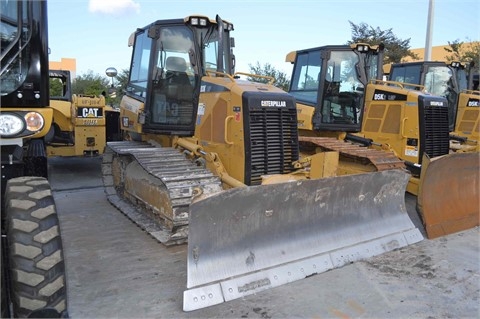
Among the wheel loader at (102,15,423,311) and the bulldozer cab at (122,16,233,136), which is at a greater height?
the bulldozer cab at (122,16,233,136)

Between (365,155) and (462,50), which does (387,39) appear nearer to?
(462,50)

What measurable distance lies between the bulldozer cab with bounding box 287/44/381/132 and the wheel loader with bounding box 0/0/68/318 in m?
6.09

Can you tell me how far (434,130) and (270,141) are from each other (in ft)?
14.4

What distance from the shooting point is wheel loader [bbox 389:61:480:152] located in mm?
10906

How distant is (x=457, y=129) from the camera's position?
12.3m

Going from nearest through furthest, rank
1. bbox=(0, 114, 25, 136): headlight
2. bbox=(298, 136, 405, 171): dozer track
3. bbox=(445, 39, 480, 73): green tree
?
bbox=(0, 114, 25, 136): headlight, bbox=(298, 136, 405, 171): dozer track, bbox=(445, 39, 480, 73): green tree

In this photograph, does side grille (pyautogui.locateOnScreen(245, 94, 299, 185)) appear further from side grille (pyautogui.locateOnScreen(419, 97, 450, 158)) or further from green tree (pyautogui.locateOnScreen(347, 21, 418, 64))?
green tree (pyautogui.locateOnScreen(347, 21, 418, 64))

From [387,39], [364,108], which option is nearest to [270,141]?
[364,108]

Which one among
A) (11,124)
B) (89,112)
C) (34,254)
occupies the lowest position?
(34,254)

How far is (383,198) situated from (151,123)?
3.36m

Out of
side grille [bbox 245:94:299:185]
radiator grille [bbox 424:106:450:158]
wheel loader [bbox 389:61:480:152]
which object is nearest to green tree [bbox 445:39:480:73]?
wheel loader [bbox 389:61:480:152]

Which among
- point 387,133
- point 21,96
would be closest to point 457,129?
point 387,133

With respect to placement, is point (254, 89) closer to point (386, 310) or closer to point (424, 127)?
point (386, 310)

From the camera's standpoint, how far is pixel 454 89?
1156 cm
